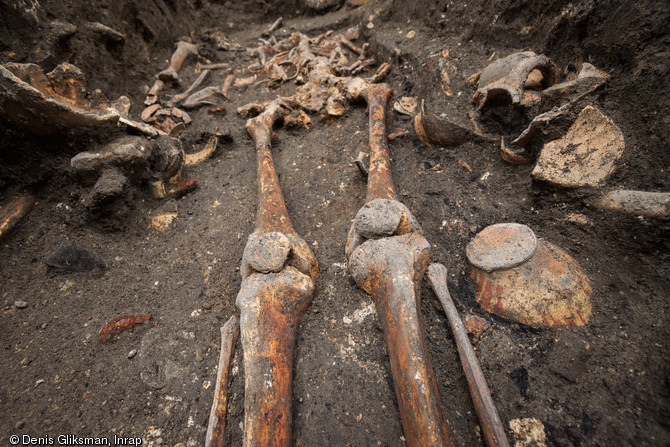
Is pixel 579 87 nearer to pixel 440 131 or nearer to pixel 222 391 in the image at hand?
pixel 440 131

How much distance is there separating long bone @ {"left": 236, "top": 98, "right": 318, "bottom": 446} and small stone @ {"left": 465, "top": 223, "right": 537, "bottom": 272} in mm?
1051

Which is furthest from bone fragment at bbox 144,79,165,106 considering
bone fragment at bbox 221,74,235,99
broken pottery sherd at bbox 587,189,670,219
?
broken pottery sherd at bbox 587,189,670,219

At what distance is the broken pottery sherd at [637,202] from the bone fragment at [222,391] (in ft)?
7.06

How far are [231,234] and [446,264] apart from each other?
5.62 feet

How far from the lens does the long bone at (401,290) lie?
123 cm

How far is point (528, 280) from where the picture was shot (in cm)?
157

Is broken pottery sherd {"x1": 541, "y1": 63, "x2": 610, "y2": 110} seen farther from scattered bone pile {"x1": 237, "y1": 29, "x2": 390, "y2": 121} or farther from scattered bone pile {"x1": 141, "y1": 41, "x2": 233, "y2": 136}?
scattered bone pile {"x1": 141, "y1": 41, "x2": 233, "y2": 136}

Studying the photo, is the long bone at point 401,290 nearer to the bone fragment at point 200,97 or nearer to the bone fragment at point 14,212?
the bone fragment at point 14,212

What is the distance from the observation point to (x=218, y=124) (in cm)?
360

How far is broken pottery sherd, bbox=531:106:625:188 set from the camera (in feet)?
5.33

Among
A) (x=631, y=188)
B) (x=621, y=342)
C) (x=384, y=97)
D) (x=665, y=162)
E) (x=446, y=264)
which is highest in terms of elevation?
(x=384, y=97)

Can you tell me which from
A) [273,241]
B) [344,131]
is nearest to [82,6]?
[344,131]

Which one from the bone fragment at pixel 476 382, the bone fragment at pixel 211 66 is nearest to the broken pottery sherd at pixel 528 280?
the bone fragment at pixel 476 382

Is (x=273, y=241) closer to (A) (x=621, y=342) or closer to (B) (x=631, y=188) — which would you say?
(A) (x=621, y=342)
